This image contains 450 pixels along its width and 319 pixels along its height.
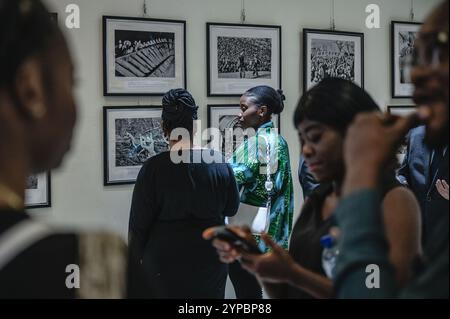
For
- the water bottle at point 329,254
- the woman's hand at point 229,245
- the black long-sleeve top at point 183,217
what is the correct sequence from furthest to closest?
the black long-sleeve top at point 183,217
the woman's hand at point 229,245
the water bottle at point 329,254

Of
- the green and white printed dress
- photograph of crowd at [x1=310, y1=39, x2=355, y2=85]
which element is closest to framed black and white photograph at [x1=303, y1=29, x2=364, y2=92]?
photograph of crowd at [x1=310, y1=39, x2=355, y2=85]

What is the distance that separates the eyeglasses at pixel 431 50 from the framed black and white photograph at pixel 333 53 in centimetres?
307

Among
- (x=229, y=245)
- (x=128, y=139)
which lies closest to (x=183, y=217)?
(x=128, y=139)

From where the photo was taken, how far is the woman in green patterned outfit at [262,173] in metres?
2.72

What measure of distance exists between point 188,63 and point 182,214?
1.40 metres

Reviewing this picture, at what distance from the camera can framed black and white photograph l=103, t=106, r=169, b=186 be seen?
10.8 ft

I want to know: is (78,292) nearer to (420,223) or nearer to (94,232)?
(94,232)

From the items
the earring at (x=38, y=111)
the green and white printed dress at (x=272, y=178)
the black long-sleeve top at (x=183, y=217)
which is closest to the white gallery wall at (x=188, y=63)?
the black long-sleeve top at (x=183, y=217)

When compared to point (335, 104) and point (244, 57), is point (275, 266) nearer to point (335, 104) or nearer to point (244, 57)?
point (335, 104)

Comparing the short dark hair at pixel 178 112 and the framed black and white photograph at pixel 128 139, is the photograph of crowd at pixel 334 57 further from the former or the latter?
the short dark hair at pixel 178 112

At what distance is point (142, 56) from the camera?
11.1 feet

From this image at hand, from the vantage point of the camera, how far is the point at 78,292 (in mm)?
684

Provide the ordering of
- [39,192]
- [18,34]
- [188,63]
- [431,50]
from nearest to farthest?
[18,34], [431,50], [39,192], [188,63]
